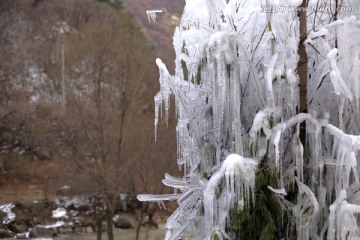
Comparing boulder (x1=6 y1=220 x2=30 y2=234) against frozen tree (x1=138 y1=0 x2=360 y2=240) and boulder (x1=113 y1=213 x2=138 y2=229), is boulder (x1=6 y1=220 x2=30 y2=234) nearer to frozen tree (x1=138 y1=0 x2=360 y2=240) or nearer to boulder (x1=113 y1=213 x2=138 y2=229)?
boulder (x1=113 y1=213 x2=138 y2=229)

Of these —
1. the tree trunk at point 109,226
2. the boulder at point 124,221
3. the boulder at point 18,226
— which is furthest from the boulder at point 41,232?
the boulder at point 124,221

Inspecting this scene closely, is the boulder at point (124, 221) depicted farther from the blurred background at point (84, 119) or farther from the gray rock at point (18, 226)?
the gray rock at point (18, 226)

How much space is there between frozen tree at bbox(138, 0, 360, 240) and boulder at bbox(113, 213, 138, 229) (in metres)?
11.9

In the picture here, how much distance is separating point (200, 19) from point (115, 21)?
17.5m

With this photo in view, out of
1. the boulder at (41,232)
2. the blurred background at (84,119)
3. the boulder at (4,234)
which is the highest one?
the blurred background at (84,119)

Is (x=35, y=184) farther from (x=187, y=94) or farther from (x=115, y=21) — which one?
(x=187, y=94)

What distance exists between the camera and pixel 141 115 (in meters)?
13.7

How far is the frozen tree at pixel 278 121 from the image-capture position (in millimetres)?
2242

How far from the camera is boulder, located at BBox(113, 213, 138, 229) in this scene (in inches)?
553

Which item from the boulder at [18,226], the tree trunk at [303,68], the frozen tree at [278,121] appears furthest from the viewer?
the boulder at [18,226]

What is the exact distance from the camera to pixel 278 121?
2340 millimetres

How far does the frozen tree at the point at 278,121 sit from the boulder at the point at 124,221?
11.9 meters

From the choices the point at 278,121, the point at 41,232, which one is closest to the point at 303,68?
the point at 278,121

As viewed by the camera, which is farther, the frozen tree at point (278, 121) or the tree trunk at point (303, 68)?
the tree trunk at point (303, 68)
